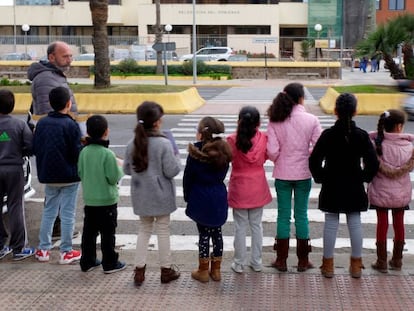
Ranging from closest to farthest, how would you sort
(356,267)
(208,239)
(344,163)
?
1. (344,163)
2. (208,239)
3. (356,267)

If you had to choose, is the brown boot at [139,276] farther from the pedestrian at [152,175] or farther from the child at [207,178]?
the child at [207,178]

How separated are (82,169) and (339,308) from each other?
2391mm

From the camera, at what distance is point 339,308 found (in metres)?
5.01

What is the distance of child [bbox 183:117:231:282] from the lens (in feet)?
17.4

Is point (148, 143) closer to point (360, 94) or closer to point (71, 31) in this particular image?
point (360, 94)

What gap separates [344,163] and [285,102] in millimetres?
731

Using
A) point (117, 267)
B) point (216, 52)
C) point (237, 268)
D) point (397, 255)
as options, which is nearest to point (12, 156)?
point (117, 267)

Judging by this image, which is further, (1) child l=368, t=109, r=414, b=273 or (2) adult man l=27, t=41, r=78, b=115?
(2) adult man l=27, t=41, r=78, b=115

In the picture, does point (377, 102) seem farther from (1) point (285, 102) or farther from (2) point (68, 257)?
(2) point (68, 257)

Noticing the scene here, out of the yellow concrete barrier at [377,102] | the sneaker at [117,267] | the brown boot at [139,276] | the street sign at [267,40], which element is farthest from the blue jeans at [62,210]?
the street sign at [267,40]

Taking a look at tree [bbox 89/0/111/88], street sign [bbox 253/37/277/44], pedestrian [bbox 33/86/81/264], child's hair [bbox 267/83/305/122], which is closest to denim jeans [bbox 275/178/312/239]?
child's hair [bbox 267/83/305/122]

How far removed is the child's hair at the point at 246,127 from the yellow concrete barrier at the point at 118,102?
46.1 feet

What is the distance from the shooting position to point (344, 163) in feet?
17.8

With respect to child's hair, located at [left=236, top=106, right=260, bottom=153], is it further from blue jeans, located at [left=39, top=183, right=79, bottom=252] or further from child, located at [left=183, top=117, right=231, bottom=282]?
blue jeans, located at [left=39, top=183, right=79, bottom=252]
